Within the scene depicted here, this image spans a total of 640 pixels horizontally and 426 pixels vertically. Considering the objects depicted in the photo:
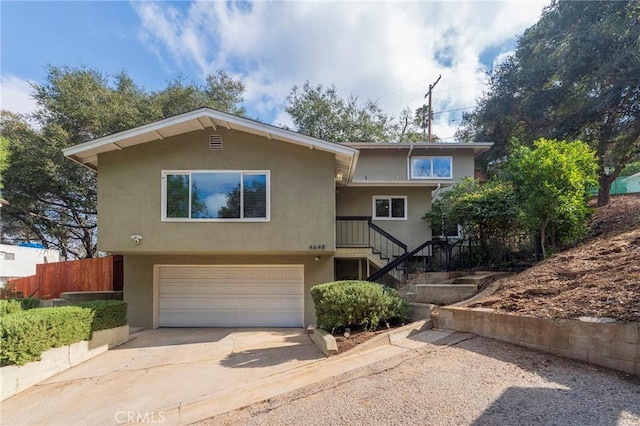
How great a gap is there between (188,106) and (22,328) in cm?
1735

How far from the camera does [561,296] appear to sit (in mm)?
5336

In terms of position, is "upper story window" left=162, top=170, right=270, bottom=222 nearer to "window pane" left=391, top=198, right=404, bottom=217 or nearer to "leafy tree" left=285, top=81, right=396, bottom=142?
"window pane" left=391, top=198, right=404, bottom=217

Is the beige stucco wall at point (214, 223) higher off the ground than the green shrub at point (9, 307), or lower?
higher

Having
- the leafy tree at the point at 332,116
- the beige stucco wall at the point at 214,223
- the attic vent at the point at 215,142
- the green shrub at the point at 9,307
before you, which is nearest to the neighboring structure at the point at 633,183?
the leafy tree at the point at 332,116

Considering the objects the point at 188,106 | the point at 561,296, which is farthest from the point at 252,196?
the point at 188,106

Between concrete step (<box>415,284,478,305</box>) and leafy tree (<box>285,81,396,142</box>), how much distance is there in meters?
19.5

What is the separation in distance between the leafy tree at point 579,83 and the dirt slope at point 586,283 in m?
6.16

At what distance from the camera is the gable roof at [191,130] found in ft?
30.3

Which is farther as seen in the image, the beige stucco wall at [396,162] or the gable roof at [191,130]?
the beige stucco wall at [396,162]

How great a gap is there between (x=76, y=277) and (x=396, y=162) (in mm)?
14190

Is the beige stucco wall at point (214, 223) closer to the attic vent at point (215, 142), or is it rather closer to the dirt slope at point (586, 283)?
the attic vent at point (215, 142)

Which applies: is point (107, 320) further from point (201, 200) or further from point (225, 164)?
point (225, 164)

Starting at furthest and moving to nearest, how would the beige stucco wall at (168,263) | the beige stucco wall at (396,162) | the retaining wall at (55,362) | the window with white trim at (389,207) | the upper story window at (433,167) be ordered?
the upper story window at (433,167), the beige stucco wall at (396,162), the window with white trim at (389,207), the beige stucco wall at (168,263), the retaining wall at (55,362)

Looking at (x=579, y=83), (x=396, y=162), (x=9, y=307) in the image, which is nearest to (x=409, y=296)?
(x=396, y=162)
